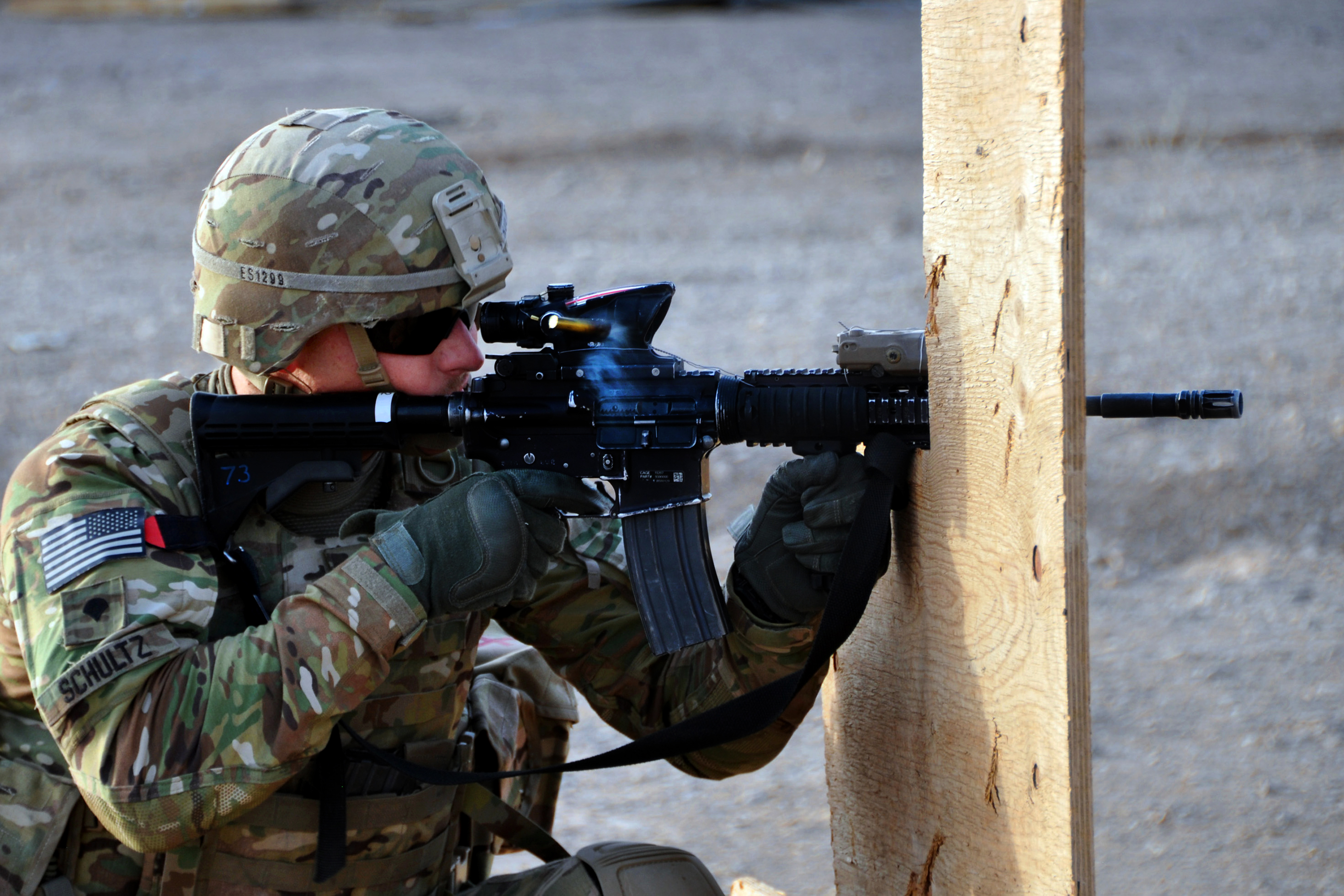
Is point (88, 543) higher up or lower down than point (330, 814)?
higher up

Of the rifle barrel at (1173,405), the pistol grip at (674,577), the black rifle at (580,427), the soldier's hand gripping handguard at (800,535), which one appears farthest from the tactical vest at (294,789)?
the rifle barrel at (1173,405)

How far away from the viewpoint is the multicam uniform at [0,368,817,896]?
2236mm

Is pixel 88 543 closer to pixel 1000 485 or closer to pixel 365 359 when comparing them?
pixel 365 359

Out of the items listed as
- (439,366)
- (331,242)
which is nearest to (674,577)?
(439,366)

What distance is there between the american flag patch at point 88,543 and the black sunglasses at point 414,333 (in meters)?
0.54

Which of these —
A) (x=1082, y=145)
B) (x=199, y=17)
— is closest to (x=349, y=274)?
(x=1082, y=145)

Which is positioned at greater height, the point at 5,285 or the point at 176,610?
the point at 176,610

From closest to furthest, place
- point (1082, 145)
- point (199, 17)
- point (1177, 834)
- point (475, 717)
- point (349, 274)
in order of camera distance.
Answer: point (1082, 145), point (349, 274), point (475, 717), point (1177, 834), point (199, 17)

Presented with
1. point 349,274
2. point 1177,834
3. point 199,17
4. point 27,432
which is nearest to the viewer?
point 349,274

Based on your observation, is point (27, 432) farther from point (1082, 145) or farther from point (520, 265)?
point (1082, 145)

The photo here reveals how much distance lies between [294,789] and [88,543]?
2.04ft

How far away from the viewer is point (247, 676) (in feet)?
7.44

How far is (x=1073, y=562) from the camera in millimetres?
1776

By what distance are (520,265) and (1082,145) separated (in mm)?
8680
